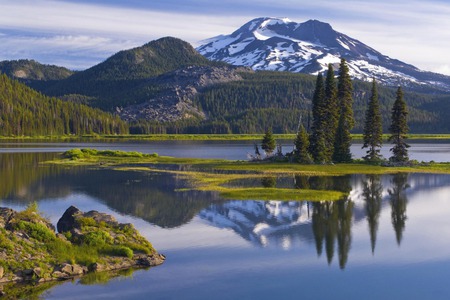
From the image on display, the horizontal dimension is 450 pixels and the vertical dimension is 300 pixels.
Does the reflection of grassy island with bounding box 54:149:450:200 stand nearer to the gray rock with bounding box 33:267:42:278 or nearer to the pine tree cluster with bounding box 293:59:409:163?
the pine tree cluster with bounding box 293:59:409:163

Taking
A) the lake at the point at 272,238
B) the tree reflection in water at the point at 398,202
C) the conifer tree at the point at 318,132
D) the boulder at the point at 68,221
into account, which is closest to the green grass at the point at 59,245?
the boulder at the point at 68,221

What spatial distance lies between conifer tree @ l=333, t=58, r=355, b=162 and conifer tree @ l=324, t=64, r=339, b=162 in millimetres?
991

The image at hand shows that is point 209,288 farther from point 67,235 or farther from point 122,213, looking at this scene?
point 122,213

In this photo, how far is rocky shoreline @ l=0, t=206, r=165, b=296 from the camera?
32.3 m

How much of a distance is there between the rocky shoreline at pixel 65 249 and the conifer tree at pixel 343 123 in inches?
2876

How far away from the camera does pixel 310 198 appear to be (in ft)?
204

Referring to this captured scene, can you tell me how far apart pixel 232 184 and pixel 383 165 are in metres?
39.4

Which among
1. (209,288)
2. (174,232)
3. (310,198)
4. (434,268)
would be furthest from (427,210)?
(209,288)

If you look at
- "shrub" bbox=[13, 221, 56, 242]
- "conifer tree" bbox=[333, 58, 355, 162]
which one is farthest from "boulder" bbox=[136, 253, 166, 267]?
"conifer tree" bbox=[333, 58, 355, 162]

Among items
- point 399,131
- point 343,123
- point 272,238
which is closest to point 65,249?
point 272,238

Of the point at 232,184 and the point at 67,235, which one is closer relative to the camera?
the point at 67,235

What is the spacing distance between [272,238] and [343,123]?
2675 inches

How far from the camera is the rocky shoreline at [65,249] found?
106 ft

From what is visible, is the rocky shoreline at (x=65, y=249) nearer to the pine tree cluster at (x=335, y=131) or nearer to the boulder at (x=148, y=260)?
the boulder at (x=148, y=260)
